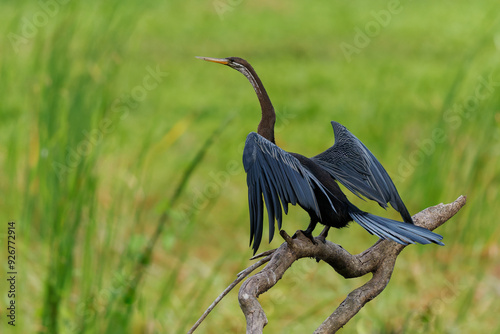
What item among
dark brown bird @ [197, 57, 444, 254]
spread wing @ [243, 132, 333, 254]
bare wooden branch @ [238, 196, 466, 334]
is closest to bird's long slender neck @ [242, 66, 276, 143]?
dark brown bird @ [197, 57, 444, 254]

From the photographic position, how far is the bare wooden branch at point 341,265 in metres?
1.32

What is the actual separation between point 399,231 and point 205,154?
2891 mm

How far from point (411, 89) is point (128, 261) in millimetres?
4032

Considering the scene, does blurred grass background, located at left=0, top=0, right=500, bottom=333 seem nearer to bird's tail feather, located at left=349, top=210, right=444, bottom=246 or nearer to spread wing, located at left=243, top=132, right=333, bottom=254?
spread wing, located at left=243, top=132, right=333, bottom=254

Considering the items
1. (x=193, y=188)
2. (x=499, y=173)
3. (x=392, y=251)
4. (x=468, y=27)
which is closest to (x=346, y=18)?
(x=468, y=27)

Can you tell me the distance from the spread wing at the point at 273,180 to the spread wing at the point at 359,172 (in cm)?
10

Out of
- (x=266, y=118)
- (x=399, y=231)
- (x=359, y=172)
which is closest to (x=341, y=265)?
(x=399, y=231)

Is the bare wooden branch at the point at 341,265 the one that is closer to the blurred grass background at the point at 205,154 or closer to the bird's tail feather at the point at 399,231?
the bird's tail feather at the point at 399,231

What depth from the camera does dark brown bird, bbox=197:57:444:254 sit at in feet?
4.82

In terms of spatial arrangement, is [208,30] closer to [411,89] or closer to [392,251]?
[411,89]

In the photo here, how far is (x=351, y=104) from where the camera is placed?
18.7 ft

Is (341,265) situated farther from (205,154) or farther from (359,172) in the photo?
(205,154)

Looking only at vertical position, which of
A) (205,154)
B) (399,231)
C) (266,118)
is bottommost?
(205,154)

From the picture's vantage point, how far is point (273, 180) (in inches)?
61.7
